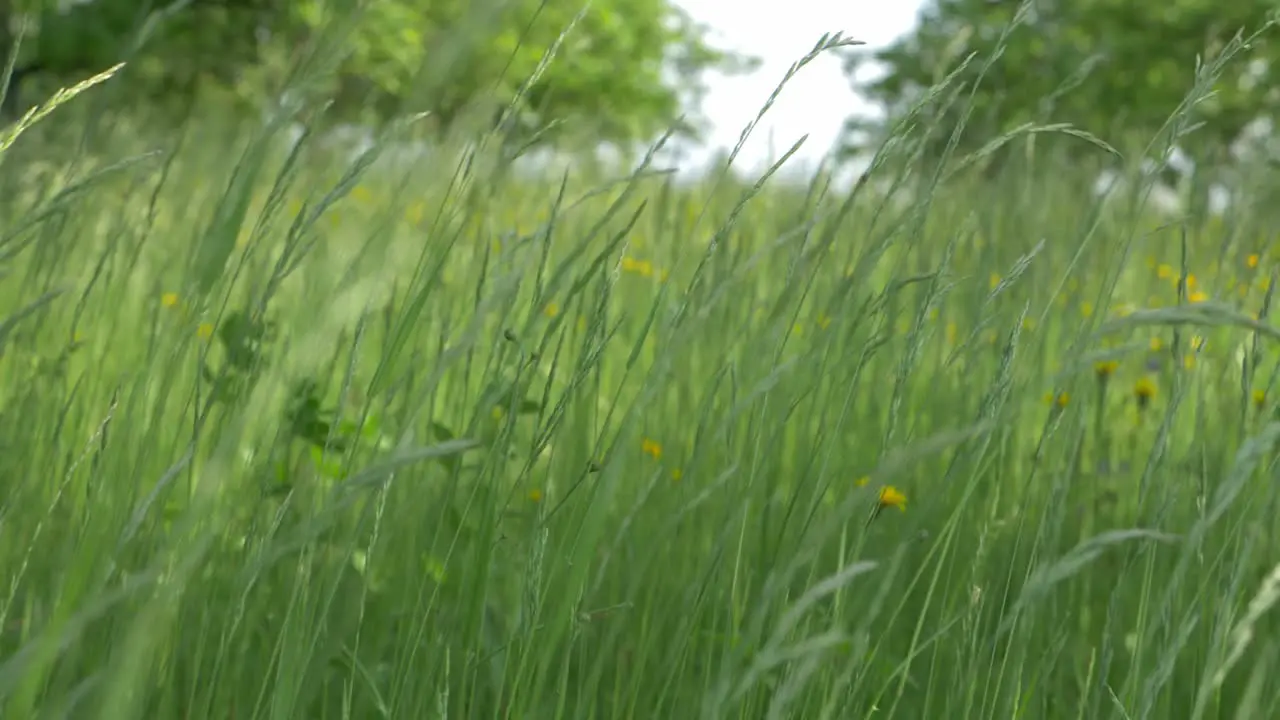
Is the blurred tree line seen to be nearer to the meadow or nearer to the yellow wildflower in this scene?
the yellow wildflower

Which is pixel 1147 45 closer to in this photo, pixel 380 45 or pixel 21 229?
pixel 380 45

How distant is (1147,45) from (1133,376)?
40.6 ft

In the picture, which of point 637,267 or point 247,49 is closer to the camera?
point 637,267

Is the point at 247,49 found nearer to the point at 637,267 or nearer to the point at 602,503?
the point at 637,267

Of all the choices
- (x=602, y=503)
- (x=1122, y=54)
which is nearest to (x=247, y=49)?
(x=1122, y=54)

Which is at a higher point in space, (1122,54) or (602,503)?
(602,503)

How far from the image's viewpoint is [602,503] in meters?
0.87

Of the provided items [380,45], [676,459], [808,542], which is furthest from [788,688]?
[380,45]

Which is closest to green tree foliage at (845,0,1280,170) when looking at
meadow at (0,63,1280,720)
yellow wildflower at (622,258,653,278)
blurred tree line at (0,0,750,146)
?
blurred tree line at (0,0,750,146)

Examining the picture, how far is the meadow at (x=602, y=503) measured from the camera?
908mm

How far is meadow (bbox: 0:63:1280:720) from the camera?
2.98 feet

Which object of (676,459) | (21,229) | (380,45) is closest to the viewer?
(21,229)

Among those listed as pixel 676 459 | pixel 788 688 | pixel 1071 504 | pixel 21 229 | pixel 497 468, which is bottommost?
pixel 1071 504

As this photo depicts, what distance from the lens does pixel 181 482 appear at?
2131 millimetres
